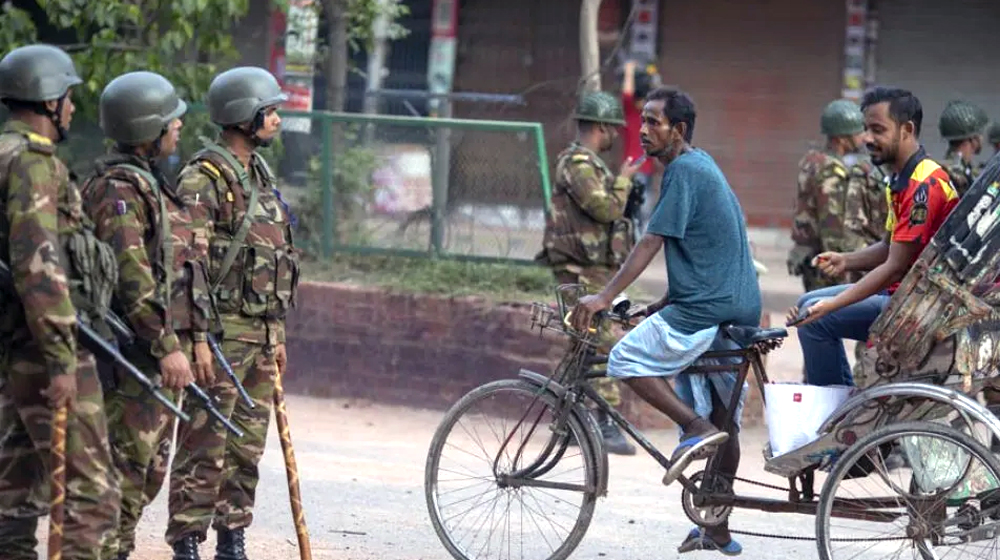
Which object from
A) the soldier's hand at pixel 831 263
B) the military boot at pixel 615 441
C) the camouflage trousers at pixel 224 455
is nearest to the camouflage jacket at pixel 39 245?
the camouflage trousers at pixel 224 455

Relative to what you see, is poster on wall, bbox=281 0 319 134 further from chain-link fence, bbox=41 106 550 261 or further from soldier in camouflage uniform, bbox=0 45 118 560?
soldier in camouflage uniform, bbox=0 45 118 560

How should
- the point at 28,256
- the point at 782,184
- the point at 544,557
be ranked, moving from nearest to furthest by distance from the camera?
the point at 28,256
the point at 544,557
the point at 782,184

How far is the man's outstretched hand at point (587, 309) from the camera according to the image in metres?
5.93

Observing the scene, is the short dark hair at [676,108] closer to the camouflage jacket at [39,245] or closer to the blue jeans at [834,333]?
the blue jeans at [834,333]

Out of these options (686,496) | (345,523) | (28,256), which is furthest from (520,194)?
(28,256)

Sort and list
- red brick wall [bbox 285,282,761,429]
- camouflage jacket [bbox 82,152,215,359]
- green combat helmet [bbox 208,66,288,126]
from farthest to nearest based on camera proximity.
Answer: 1. red brick wall [bbox 285,282,761,429]
2. green combat helmet [bbox 208,66,288,126]
3. camouflage jacket [bbox 82,152,215,359]

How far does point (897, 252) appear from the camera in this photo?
5.55m

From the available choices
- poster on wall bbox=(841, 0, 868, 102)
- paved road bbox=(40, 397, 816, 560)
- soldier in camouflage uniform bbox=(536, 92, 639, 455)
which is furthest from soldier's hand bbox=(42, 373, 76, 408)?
poster on wall bbox=(841, 0, 868, 102)

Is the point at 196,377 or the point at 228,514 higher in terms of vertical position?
the point at 196,377

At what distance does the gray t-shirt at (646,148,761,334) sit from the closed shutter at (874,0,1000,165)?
11862 millimetres

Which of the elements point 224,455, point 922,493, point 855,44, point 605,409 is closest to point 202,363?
point 224,455

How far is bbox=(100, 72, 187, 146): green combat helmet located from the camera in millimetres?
5281

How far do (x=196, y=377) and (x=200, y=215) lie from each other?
1.91 feet

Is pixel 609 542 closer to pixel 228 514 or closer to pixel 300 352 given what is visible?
pixel 228 514
